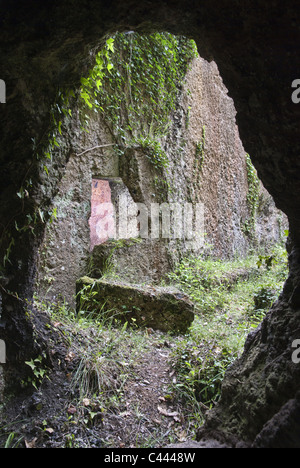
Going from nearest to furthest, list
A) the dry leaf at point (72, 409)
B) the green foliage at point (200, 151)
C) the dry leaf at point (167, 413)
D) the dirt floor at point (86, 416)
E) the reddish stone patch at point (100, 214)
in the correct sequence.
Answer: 1. the dirt floor at point (86, 416)
2. the dry leaf at point (72, 409)
3. the dry leaf at point (167, 413)
4. the green foliage at point (200, 151)
5. the reddish stone patch at point (100, 214)

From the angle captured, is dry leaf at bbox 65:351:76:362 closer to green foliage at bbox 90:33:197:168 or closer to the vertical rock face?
the vertical rock face

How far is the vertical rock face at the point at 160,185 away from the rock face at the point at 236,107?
546 millimetres

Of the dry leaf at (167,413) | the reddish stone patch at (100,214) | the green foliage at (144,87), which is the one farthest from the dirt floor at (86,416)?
the reddish stone patch at (100,214)

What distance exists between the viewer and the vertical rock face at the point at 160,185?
15.7 ft

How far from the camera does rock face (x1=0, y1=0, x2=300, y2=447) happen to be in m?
1.72

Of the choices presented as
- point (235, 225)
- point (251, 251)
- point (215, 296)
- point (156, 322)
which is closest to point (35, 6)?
point (156, 322)

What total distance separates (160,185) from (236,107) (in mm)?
4355

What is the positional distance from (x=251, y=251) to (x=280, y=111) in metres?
8.76

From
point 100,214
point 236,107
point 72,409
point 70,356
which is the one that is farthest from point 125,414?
point 100,214

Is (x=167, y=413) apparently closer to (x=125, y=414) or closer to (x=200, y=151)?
(x=125, y=414)

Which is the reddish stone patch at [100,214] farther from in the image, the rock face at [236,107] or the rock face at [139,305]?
the rock face at [236,107]

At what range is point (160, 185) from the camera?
6328 millimetres

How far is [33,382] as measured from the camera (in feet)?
8.66

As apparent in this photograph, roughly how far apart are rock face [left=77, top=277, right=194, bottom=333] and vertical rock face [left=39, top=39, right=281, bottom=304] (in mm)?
341
